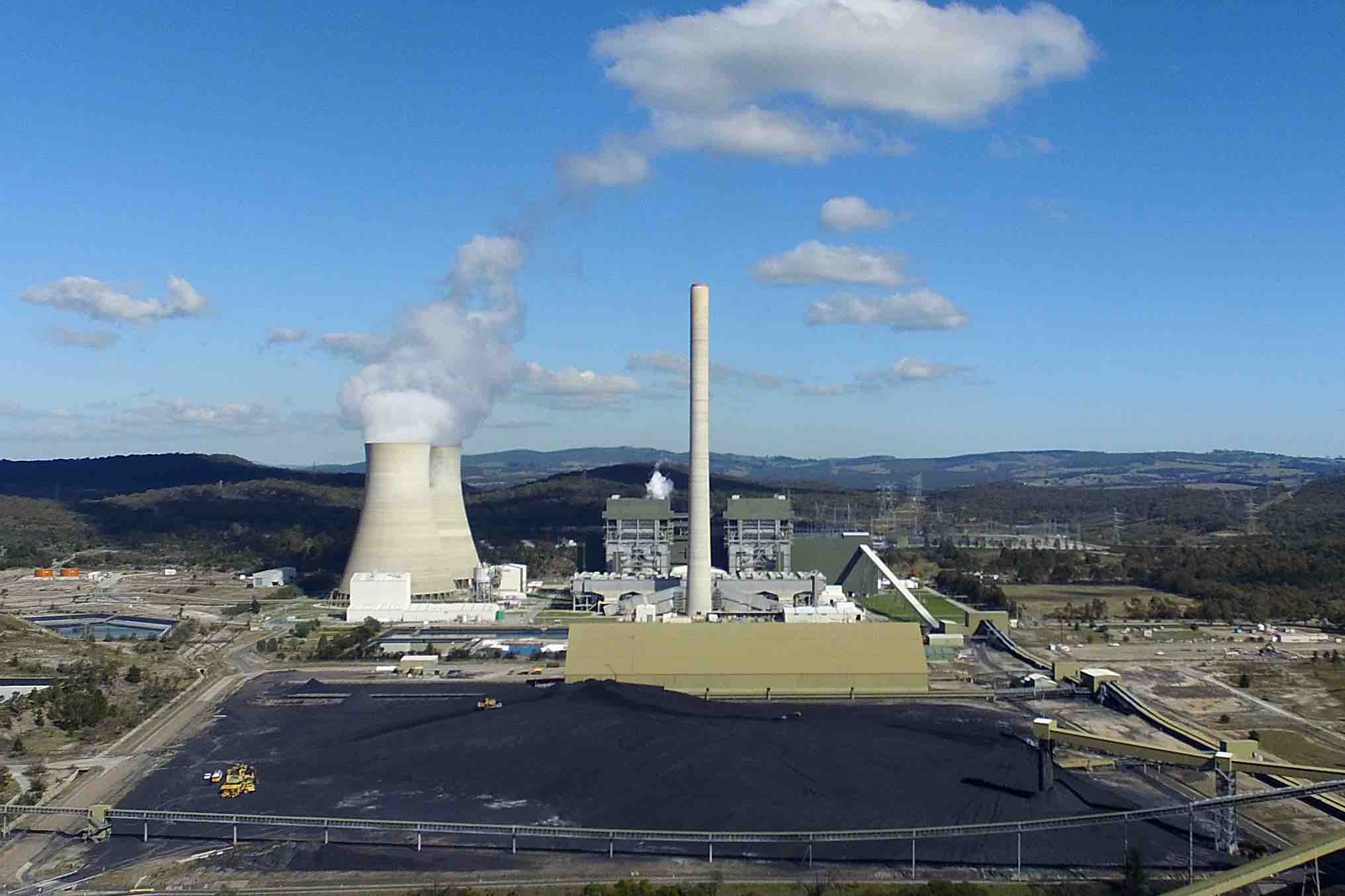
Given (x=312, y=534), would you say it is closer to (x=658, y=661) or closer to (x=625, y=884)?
(x=658, y=661)

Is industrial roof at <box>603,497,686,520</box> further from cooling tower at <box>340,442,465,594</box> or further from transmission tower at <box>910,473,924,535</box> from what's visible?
transmission tower at <box>910,473,924,535</box>

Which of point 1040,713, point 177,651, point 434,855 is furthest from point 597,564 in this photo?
point 434,855

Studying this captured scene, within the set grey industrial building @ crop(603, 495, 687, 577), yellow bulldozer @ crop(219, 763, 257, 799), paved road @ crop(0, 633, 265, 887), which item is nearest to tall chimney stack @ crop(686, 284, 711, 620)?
A: grey industrial building @ crop(603, 495, 687, 577)

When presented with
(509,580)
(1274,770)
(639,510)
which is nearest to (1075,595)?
(639,510)

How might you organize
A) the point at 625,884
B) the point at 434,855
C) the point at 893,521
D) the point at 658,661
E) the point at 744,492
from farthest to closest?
the point at 744,492 < the point at 893,521 < the point at 658,661 < the point at 434,855 < the point at 625,884

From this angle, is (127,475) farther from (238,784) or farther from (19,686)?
(238,784)

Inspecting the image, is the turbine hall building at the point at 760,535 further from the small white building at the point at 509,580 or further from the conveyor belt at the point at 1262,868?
the conveyor belt at the point at 1262,868
